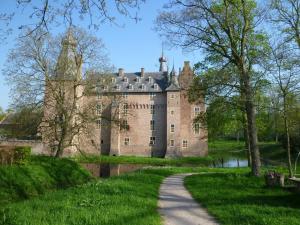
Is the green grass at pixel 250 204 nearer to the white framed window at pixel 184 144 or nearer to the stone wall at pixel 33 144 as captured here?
the stone wall at pixel 33 144

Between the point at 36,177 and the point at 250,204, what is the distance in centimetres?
1314

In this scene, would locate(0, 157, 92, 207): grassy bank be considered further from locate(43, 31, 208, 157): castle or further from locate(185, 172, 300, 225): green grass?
locate(43, 31, 208, 157): castle

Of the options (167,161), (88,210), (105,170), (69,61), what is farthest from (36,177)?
(167,161)

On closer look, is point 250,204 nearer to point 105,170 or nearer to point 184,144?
point 105,170

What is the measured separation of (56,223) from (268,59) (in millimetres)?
13534

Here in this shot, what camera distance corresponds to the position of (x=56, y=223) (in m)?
7.21

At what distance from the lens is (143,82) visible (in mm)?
59438

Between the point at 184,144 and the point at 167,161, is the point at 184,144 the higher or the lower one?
the higher one

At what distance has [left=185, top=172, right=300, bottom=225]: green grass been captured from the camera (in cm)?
815

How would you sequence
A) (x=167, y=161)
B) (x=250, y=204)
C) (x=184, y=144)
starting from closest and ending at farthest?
(x=250, y=204)
(x=167, y=161)
(x=184, y=144)

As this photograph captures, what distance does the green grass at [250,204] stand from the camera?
26.7 feet

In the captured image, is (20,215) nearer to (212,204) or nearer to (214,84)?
(212,204)

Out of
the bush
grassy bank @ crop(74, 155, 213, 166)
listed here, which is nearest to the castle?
grassy bank @ crop(74, 155, 213, 166)

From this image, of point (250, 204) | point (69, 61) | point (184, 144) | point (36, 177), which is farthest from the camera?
point (184, 144)
